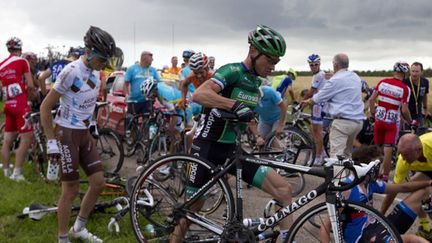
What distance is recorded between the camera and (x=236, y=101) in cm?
368

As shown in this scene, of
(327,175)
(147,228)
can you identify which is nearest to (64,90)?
(147,228)

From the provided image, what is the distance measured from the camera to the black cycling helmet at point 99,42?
422 centimetres

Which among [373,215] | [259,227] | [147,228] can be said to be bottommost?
[147,228]

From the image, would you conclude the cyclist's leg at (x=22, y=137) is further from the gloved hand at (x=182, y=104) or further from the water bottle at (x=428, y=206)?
the water bottle at (x=428, y=206)

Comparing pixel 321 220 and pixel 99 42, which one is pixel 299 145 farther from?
pixel 99 42

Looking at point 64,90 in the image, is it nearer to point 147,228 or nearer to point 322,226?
point 147,228

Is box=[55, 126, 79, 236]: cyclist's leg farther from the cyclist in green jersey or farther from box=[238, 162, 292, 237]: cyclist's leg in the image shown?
box=[238, 162, 292, 237]: cyclist's leg

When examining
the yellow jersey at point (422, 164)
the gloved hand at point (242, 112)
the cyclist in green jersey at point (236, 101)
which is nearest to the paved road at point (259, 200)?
the yellow jersey at point (422, 164)

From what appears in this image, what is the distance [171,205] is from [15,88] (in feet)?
14.2

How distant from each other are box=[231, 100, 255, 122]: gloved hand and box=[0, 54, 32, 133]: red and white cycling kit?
4829mm

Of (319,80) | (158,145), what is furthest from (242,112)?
(319,80)

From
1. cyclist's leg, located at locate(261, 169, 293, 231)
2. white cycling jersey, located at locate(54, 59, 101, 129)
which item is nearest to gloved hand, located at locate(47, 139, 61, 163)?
white cycling jersey, located at locate(54, 59, 101, 129)

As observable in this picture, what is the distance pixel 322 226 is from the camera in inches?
139

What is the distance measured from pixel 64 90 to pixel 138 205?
125cm
